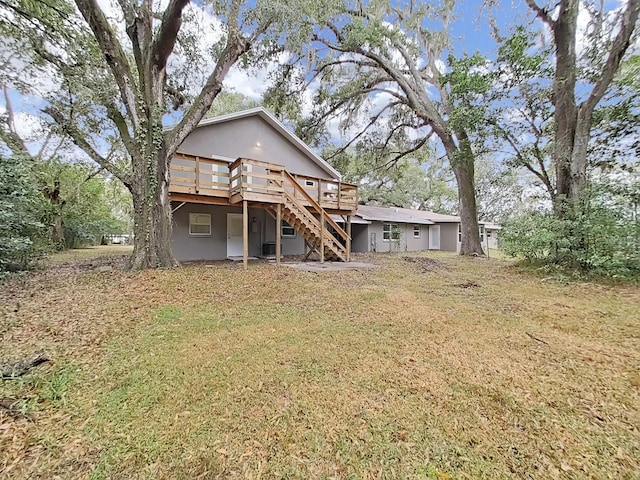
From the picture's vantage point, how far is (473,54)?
11180 mm

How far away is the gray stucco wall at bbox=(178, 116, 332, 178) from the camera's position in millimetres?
11281

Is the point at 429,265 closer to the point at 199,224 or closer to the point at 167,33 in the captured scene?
the point at 199,224

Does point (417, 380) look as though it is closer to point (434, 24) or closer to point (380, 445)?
point (380, 445)

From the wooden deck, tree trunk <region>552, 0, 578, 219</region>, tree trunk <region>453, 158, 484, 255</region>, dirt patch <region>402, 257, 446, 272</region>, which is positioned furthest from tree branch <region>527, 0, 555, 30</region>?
the wooden deck

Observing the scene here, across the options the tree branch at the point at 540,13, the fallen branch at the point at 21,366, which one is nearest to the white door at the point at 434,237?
the tree branch at the point at 540,13

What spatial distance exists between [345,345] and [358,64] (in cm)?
1490

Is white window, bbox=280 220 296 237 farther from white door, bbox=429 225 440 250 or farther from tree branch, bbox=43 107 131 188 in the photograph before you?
white door, bbox=429 225 440 250

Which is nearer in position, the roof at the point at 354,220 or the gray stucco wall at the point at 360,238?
the roof at the point at 354,220

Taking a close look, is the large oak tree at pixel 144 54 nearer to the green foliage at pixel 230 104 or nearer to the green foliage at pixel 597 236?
the green foliage at pixel 230 104

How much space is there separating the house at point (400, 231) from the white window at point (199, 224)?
859 centimetres

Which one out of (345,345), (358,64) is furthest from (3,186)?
(358,64)

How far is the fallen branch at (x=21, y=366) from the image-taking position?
2889mm

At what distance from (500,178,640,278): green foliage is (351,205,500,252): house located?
9821 millimetres

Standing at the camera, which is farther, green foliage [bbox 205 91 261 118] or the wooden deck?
green foliage [bbox 205 91 261 118]
